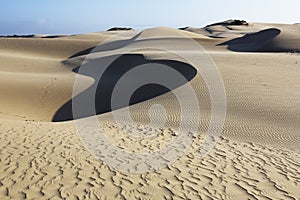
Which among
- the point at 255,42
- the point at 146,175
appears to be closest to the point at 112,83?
the point at 146,175

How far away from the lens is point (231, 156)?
20.6 feet

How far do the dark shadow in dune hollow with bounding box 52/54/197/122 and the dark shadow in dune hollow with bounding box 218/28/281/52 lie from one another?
9802 millimetres

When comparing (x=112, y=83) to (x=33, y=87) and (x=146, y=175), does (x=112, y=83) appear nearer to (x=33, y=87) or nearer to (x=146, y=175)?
(x=33, y=87)

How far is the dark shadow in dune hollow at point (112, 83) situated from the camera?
1184 cm

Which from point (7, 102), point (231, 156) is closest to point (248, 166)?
point (231, 156)

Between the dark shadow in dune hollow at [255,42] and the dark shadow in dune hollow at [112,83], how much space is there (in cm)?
980

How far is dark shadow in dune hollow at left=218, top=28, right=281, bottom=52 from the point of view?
24.4 m

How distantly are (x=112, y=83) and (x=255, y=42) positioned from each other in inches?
655

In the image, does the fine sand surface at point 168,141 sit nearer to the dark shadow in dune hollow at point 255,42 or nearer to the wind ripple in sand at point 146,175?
the wind ripple in sand at point 146,175

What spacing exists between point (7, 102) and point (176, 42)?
15775 millimetres

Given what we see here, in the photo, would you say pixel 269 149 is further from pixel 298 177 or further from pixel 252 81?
pixel 252 81

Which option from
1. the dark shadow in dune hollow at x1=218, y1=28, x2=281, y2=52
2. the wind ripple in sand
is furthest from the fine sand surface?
the dark shadow in dune hollow at x1=218, y1=28, x2=281, y2=52

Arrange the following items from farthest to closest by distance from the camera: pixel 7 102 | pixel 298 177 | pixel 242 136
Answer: pixel 7 102, pixel 242 136, pixel 298 177

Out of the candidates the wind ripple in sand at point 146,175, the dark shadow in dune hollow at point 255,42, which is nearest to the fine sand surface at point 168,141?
the wind ripple in sand at point 146,175
